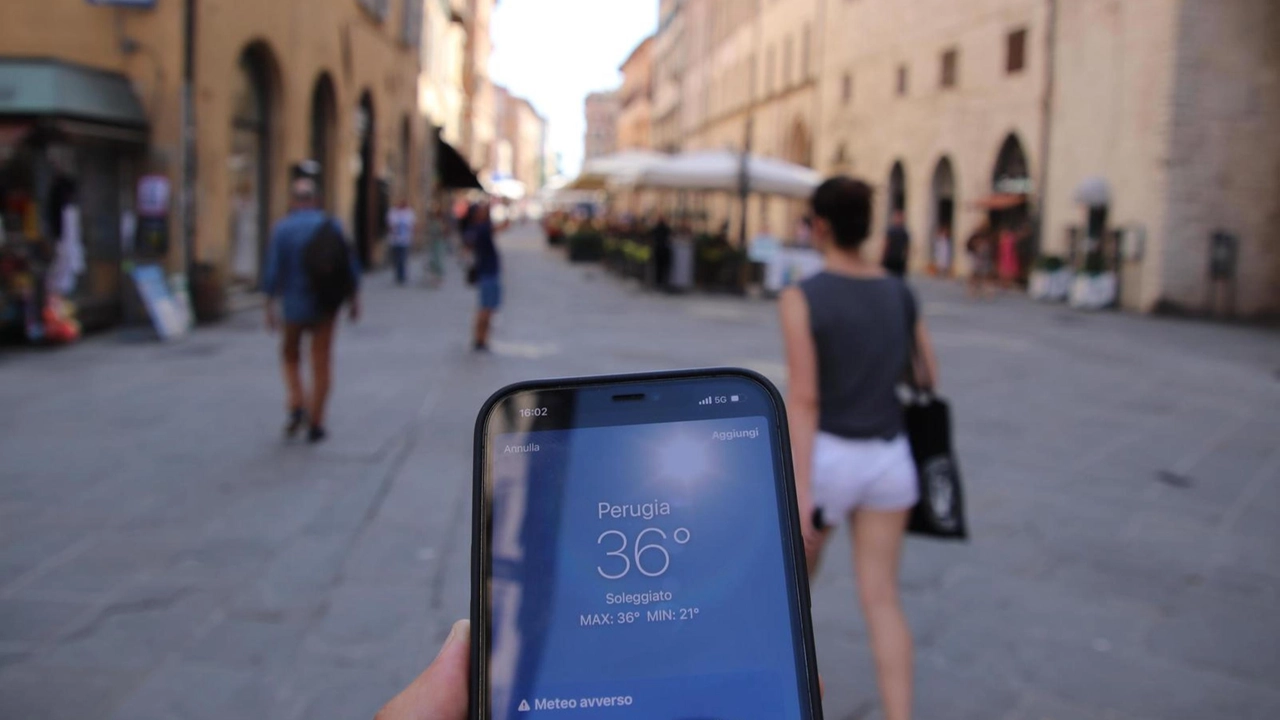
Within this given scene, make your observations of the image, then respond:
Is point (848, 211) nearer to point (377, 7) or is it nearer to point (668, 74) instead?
point (377, 7)

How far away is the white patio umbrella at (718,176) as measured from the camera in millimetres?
21984

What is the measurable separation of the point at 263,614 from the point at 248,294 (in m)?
13.9

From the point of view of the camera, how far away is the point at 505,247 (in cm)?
4962

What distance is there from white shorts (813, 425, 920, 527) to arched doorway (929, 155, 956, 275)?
2891 cm

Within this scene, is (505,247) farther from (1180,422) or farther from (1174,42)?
(1180,422)

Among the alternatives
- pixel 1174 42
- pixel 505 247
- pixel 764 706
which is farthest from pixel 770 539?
pixel 505 247

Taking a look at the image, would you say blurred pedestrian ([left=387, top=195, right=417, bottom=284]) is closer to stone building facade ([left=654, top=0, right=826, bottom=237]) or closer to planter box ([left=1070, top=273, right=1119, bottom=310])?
stone building facade ([left=654, top=0, right=826, bottom=237])

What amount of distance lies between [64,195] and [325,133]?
1011 centimetres

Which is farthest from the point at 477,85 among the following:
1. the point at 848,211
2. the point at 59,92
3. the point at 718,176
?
the point at 848,211

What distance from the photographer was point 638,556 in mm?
1386

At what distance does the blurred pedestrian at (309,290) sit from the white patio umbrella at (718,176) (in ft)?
47.1

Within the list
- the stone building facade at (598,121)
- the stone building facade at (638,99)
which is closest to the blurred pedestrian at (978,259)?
the stone building facade at (638,99)

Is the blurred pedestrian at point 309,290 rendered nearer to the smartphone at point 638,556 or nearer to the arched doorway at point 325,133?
the smartphone at point 638,556

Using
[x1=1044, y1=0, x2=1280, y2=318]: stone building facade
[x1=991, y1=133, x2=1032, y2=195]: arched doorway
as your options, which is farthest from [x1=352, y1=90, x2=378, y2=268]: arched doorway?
[x1=1044, y1=0, x2=1280, y2=318]: stone building facade
